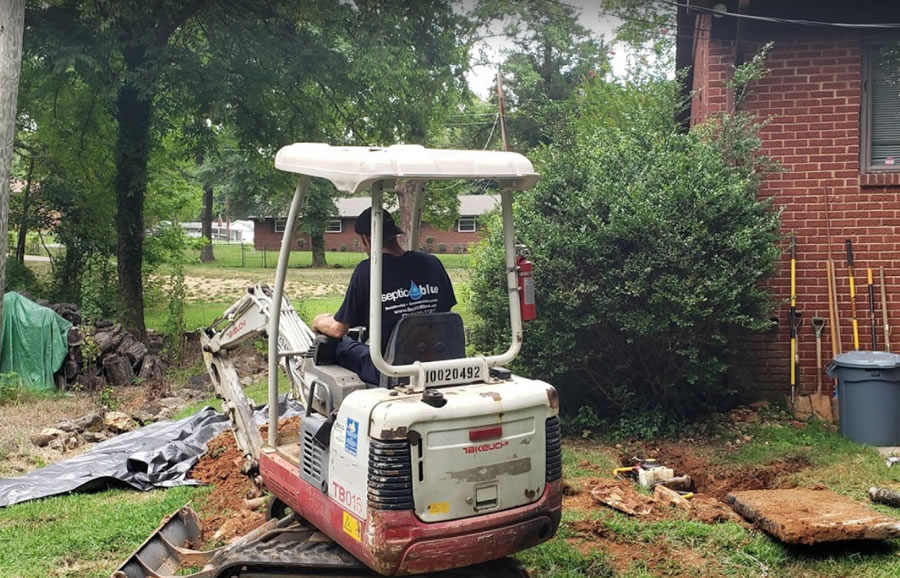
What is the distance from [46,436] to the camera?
31.5 feet

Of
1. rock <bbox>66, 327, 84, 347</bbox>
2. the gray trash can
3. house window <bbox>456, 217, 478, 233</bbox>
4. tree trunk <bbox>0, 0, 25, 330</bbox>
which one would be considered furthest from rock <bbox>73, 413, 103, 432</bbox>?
house window <bbox>456, 217, 478, 233</bbox>

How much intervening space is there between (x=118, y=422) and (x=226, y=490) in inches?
143

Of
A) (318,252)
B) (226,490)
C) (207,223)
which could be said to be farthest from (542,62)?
(226,490)

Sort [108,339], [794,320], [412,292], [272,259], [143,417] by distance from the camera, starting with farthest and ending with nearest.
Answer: [272,259] < [108,339] < [143,417] < [794,320] < [412,292]

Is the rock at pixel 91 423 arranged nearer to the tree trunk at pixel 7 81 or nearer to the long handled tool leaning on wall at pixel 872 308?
the tree trunk at pixel 7 81

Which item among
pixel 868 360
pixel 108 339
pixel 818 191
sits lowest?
pixel 108 339

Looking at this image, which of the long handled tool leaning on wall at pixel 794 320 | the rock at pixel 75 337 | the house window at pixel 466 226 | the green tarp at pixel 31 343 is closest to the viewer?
the long handled tool leaning on wall at pixel 794 320

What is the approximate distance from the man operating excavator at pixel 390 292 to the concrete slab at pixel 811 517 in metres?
Result: 2.72

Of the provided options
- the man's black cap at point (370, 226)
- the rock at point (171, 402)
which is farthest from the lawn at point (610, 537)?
the rock at point (171, 402)

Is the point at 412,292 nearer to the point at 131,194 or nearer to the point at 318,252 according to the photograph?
the point at 131,194

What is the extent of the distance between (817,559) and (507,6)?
31.2 m

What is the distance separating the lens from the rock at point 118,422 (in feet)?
33.9

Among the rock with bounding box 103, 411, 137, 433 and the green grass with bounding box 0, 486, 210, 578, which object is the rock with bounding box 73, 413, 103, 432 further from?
the green grass with bounding box 0, 486, 210, 578

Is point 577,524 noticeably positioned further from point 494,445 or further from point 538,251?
point 538,251
